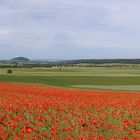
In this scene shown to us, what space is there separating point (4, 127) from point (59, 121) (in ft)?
5.43

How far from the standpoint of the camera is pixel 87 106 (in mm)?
14562

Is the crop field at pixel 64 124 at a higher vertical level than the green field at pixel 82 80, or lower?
higher

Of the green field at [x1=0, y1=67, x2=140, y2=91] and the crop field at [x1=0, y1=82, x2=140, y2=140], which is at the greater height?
the crop field at [x1=0, y1=82, x2=140, y2=140]

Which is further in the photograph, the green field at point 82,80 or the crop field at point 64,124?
the green field at point 82,80

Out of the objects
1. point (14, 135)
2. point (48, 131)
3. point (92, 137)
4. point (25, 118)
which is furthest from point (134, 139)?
point (25, 118)

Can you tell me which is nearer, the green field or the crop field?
the crop field

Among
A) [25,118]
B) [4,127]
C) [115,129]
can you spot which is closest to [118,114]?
[115,129]

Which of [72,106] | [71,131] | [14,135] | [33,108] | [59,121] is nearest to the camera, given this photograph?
[14,135]

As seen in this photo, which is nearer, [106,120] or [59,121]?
[59,121]

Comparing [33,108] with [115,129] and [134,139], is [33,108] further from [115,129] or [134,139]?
[134,139]

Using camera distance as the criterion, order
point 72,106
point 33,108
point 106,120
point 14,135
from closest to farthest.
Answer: point 14,135 < point 106,120 < point 33,108 < point 72,106

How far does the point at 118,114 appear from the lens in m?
12.2

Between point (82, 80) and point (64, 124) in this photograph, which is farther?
point (82, 80)

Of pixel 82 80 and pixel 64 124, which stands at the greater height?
pixel 64 124
